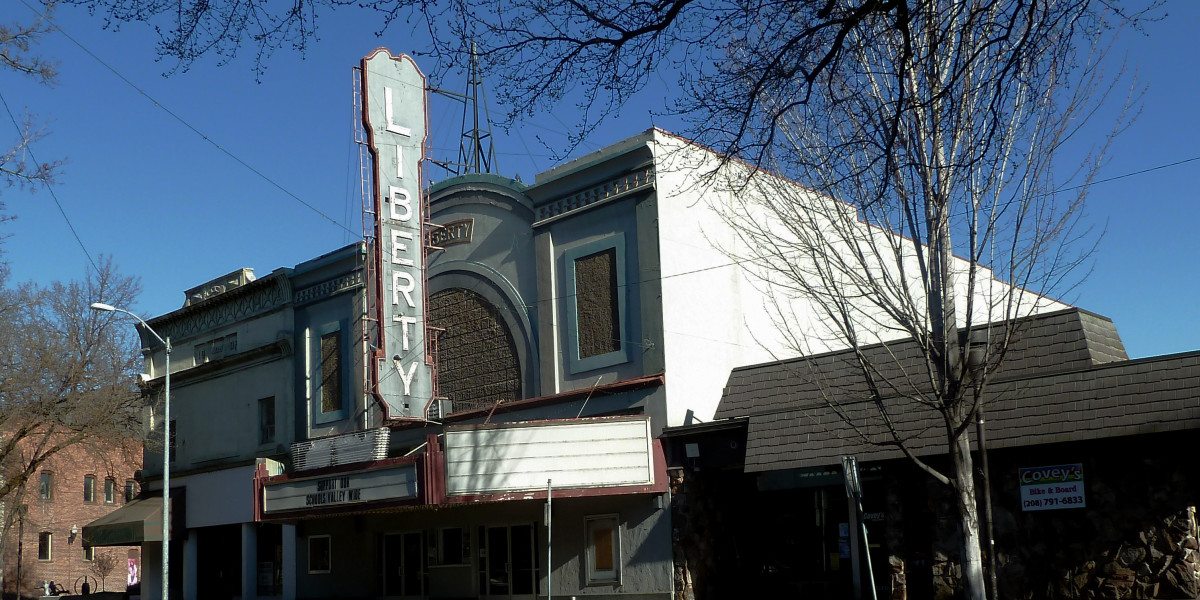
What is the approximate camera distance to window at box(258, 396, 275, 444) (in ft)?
101

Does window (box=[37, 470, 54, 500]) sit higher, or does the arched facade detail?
the arched facade detail

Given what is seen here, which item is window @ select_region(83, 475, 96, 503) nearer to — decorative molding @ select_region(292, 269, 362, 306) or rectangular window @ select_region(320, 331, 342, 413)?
decorative molding @ select_region(292, 269, 362, 306)

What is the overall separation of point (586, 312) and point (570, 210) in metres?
2.25

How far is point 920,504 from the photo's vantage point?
18.6 meters

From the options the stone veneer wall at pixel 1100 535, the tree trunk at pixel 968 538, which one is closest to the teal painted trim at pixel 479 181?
the stone veneer wall at pixel 1100 535

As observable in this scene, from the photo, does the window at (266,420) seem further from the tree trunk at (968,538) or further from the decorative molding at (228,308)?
the tree trunk at (968,538)

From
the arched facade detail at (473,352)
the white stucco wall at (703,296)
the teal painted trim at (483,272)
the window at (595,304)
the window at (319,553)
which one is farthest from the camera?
the window at (319,553)

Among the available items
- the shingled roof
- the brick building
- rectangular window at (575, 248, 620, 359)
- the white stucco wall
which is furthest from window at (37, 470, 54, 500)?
the shingled roof

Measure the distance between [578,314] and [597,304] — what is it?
21.3 inches

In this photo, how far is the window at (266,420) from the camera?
101 feet

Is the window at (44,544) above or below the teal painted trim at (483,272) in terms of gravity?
below

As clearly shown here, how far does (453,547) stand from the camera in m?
25.7

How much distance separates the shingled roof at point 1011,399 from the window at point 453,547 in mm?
7619

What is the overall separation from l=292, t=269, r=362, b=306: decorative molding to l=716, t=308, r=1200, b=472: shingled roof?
11176 millimetres
